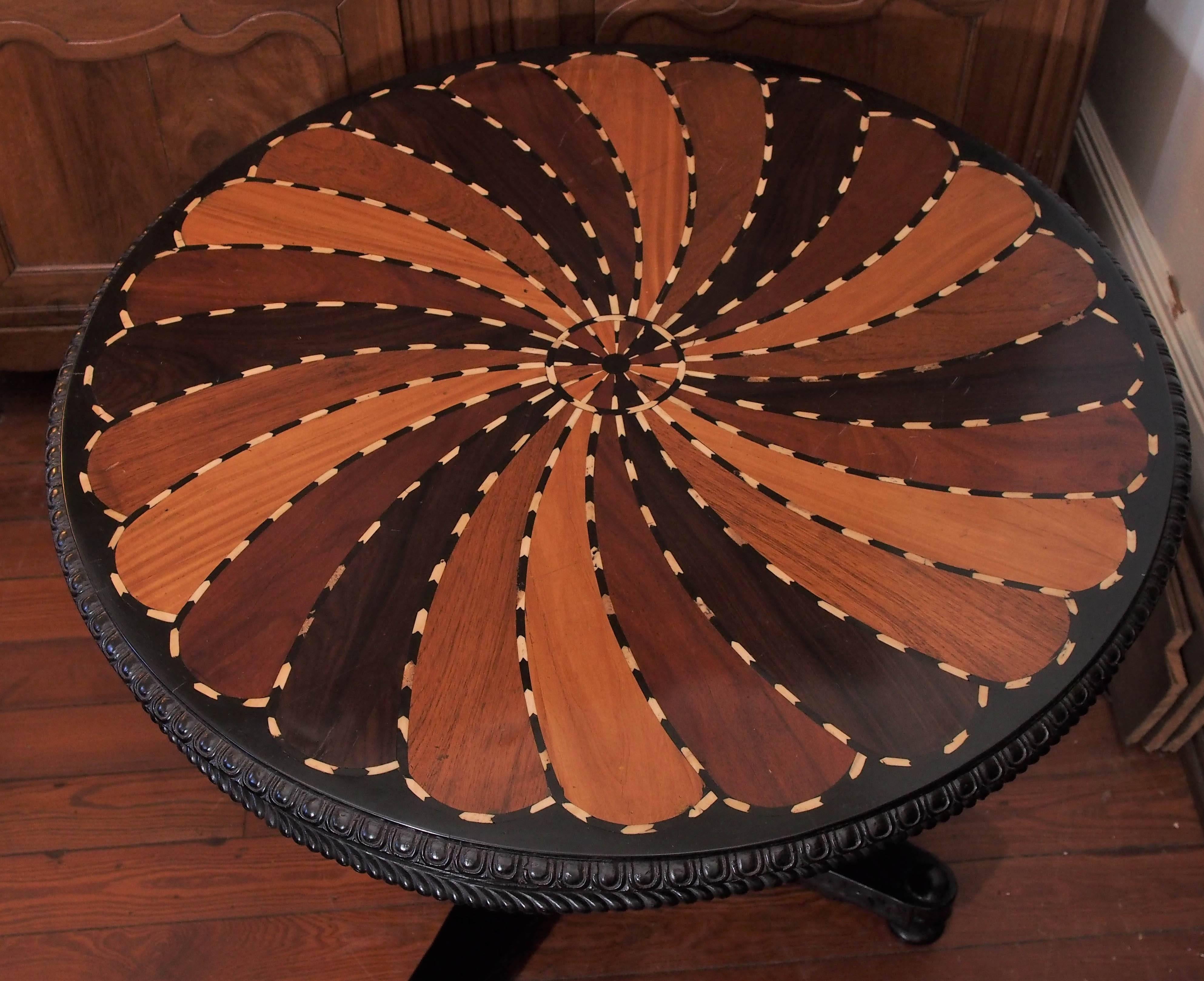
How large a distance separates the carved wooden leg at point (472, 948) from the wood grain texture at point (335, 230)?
0.74m

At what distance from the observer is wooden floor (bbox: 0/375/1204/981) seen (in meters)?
1.45

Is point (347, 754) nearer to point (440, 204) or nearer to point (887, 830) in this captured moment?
point (887, 830)

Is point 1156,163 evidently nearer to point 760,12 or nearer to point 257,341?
point 760,12

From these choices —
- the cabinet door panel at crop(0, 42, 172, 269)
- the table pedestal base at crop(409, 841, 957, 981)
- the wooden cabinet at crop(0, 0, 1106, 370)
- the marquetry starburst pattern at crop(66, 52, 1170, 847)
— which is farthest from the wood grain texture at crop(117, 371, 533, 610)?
the cabinet door panel at crop(0, 42, 172, 269)

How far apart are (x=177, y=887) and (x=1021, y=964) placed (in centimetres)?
109

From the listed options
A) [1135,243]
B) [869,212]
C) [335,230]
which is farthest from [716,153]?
[1135,243]

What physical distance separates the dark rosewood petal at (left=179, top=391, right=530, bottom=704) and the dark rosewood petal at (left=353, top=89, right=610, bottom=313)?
0.25m

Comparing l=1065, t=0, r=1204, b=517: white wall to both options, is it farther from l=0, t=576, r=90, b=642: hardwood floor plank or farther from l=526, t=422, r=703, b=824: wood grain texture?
l=0, t=576, r=90, b=642: hardwood floor plank

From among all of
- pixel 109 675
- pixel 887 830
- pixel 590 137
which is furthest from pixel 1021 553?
pixel 109 675

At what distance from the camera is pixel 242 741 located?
3.07 ft

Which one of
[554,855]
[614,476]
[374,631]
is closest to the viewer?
[554,855]

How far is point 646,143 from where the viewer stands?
1.38 metres

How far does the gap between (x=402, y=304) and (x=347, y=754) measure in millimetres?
512

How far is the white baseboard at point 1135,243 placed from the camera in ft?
5.07
